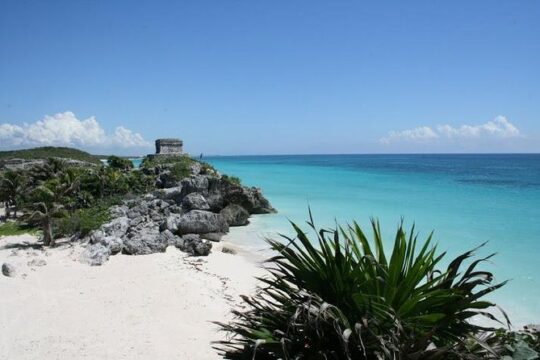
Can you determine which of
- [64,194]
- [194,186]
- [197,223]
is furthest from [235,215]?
[64,194]

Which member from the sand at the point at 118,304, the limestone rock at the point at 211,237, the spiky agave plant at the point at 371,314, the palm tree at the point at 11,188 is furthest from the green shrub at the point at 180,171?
the spiky agave plant at the point at 371,314

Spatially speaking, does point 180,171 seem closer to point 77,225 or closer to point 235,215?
point 235,215

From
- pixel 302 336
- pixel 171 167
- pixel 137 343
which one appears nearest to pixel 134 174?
pixel 171 167

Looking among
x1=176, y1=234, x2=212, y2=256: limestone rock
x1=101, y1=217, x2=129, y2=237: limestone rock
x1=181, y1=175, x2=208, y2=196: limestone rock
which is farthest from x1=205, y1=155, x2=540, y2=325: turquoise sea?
x1=101, y1=217, x2=129, y2=237: limestone rock

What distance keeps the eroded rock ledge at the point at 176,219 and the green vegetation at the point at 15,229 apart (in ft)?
11.4

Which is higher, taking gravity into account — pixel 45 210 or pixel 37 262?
pixel 45 210

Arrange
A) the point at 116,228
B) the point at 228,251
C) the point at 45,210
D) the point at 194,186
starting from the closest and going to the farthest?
the point at 228,251 → the point at 45,210 → the point at 116,228 → the point at 194,186

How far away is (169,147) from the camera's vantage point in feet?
142

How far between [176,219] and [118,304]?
8485 mm

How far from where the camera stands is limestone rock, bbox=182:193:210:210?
21.6 meters

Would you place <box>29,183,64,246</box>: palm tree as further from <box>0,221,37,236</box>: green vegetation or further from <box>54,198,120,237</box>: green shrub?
<box>0,221,37,236</box>: green vegetation

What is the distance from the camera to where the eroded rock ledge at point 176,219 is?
1402cm

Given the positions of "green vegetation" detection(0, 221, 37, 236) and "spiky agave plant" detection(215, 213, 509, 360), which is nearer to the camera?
"spiky agave plant" detection(215, 213, 509, 360)

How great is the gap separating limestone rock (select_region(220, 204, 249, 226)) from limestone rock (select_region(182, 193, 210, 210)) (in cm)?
100
